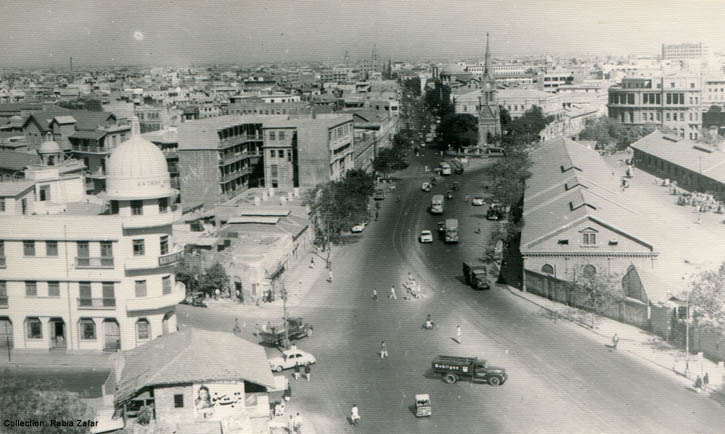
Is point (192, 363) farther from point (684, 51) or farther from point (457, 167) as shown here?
point (684, 51)

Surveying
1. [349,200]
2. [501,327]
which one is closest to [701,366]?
[501,327]

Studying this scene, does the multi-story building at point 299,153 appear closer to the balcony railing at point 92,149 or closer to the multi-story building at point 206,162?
the multi-story building at point 206,162

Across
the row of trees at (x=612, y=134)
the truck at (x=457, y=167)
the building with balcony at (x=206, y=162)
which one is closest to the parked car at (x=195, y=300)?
the building with balcony at (x=206, y=162)

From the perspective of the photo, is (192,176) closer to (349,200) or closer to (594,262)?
(349,200)

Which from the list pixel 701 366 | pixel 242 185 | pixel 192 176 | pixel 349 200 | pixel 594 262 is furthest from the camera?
pixel 242 185

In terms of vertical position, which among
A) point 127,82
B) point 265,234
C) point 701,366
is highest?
point 127,82

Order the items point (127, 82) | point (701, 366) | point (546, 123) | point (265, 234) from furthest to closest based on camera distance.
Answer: point (127, 82) < point (546, 123) < point (265, 234) < point (701, 366)

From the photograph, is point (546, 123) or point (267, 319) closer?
point (267, 319)
